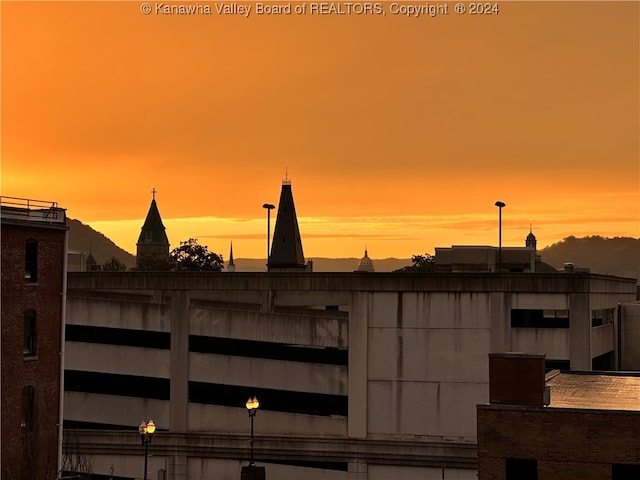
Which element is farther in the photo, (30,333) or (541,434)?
(30,333)

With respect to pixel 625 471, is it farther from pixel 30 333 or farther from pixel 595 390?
pixel 30 333

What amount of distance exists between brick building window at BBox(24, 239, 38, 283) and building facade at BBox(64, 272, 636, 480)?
19.7m

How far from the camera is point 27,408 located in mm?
50438

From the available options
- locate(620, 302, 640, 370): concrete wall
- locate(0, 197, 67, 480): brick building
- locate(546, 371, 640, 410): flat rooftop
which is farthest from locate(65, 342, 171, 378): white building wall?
locate(620, 302, 640, 370): concrete wall

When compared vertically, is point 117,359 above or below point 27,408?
above

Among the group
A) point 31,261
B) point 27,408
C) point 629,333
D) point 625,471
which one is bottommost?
point 27,408

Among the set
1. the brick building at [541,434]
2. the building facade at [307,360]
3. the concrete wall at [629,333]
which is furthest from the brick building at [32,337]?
the concrete wall at [629,333]

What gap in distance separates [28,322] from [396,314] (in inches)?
1007

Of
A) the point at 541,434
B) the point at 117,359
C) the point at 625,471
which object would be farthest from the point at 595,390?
the point at 117,359

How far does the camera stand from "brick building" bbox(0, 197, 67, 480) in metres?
48.9

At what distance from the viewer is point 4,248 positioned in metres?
49.0

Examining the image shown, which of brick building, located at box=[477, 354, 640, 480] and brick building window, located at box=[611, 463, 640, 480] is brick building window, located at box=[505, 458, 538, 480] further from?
brick building window, located at box=[611, 463, 640, 480]

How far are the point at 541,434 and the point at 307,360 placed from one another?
120 feet

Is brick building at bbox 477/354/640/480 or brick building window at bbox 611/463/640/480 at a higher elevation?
brick building at bbox 477/354/640/480
